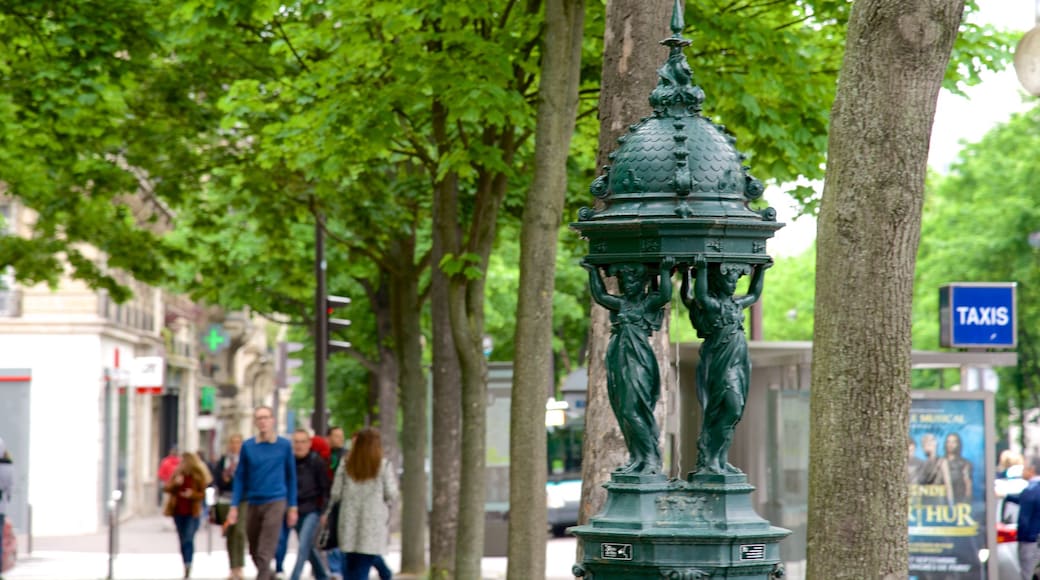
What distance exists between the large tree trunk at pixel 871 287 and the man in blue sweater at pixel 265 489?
9.21 metres

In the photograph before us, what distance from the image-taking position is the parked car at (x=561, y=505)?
37819mm

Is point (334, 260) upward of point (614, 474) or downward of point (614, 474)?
upward

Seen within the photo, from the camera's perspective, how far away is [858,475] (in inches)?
325

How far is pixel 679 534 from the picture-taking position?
6719 millimetres

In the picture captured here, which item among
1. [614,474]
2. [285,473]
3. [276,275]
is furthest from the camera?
[276,275]

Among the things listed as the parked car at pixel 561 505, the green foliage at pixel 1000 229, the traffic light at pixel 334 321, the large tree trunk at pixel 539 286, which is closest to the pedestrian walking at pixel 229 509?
the traffic light at pixel 334 321

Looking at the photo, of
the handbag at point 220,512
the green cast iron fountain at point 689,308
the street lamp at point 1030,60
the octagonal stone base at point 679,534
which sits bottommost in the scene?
the handbag at point 220,512

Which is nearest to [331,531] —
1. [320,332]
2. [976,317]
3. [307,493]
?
[307,493]

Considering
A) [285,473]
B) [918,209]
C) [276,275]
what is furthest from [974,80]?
[276,275]

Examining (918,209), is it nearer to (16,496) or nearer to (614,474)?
(614,474)

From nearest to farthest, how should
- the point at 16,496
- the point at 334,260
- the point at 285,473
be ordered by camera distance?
the point at 285,473 < the point at 334,260 < the point at 16,496

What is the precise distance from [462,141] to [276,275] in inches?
509

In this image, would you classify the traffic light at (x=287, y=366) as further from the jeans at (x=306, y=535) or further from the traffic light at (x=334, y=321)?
the jeans at (x=306, y=535)

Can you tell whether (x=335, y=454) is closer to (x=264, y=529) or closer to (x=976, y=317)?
(x=264, y=529)
